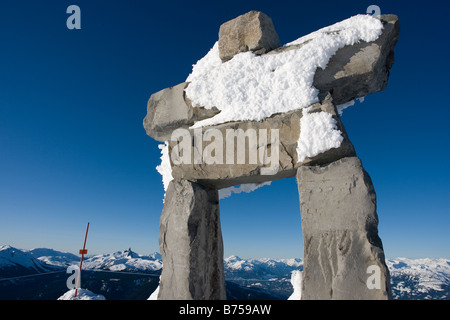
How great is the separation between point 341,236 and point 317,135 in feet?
2.48

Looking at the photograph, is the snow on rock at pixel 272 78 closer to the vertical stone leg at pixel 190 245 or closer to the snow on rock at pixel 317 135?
the snow on rock at pixel 317 135

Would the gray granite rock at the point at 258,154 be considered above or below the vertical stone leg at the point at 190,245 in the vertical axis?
above

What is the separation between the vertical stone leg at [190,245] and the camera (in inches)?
81.7

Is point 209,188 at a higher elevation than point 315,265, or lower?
higher

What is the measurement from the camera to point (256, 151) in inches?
83.9

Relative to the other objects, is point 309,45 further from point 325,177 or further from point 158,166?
point 158,166

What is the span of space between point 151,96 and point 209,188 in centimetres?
131

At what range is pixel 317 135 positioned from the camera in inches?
76.2

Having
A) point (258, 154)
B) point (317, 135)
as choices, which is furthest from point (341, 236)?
point (258, 154)

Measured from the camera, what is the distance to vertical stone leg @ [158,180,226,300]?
2076 millimetres

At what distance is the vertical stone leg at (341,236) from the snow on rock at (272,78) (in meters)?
0.70

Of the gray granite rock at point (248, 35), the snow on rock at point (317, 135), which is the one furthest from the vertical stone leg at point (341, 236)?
the gray granite rock at point (248, 35)

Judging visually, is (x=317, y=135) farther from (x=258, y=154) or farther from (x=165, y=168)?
(x=165, y=168)
